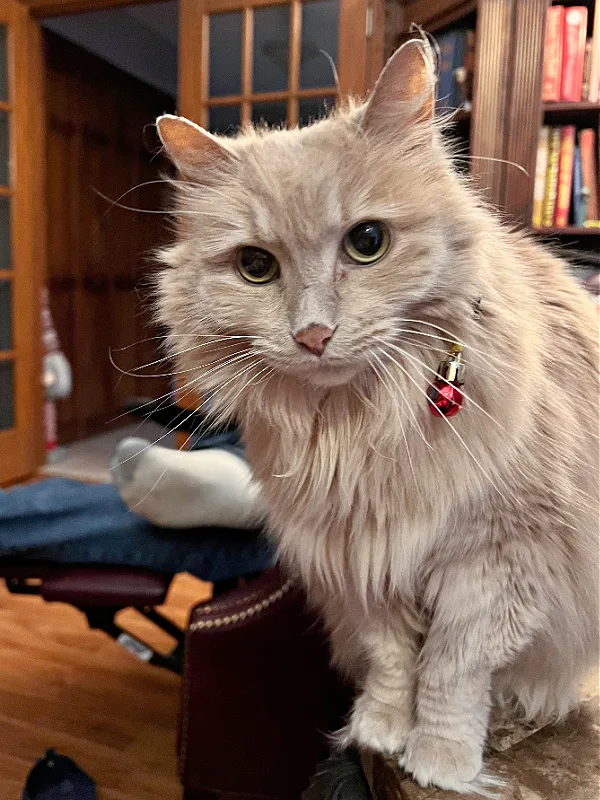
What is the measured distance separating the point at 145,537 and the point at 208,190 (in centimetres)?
81

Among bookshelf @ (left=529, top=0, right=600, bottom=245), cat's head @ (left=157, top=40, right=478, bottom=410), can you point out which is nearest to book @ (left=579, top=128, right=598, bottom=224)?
bookshelf @ (left=529, top=0, right=600, bottom=245)

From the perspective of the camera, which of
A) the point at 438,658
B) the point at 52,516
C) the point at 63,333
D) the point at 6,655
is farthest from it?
the point at 63,333

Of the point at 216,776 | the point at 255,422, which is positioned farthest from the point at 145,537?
the point at 255,422

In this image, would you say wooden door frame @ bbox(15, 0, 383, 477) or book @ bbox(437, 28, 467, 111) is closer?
book @ bbox(437, 28, 467, 111)

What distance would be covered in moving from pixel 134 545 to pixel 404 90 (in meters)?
0.99

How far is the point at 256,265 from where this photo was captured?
0.66 m

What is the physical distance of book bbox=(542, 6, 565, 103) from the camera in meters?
0.91

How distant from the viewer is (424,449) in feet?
2.21

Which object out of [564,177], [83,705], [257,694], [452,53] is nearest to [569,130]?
[564,177]

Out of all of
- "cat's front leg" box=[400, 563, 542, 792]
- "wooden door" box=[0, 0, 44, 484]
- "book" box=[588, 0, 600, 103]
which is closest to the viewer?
"cat's front leg" box=[400, 563, 542, 792]

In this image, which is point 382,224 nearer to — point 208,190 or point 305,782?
point 208,190

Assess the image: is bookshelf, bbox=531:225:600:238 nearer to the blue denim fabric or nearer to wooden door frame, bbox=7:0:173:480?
the blue denim fabric

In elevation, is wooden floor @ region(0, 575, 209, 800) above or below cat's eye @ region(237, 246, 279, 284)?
below

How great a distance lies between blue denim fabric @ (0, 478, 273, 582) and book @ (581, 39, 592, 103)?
0.94 metres
